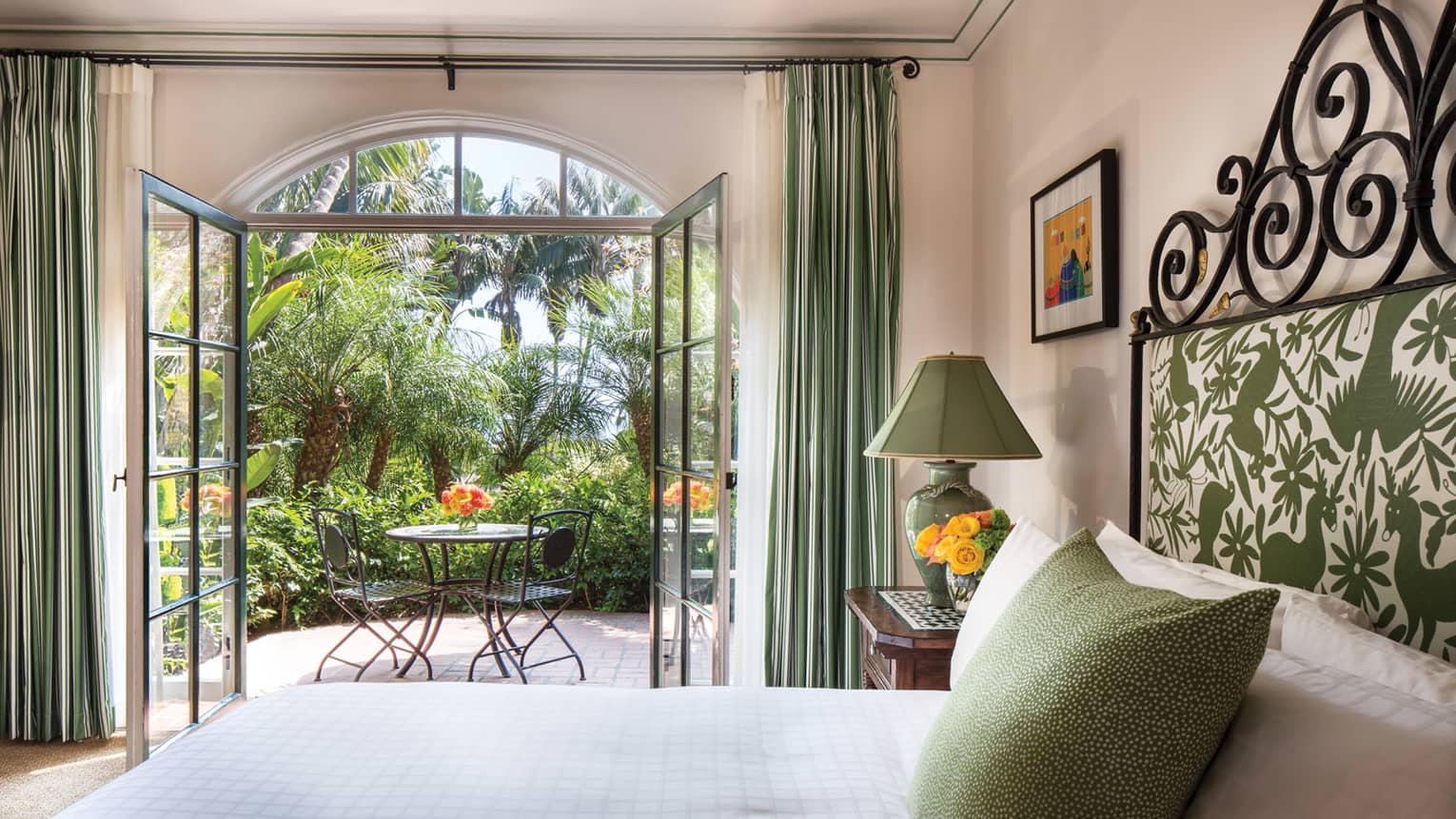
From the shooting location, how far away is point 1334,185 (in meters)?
1.40

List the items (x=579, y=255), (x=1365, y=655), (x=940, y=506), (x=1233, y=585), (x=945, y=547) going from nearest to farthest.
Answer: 1. (x=1365, y=655)
2. (x=1233, y=585)
3. (x=945, y=547)
4. (x=940, y=506)
5. (x=579, y=255)

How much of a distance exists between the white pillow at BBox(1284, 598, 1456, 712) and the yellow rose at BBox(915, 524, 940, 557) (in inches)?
45.0

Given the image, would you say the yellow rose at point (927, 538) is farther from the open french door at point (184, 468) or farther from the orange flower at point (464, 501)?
the orange flower at point (464, 501)

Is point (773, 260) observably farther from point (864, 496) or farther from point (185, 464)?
point (185, 464)

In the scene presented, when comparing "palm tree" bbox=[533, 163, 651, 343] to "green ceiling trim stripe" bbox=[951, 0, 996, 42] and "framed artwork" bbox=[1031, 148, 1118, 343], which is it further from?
"framed artwork" bbox=[1031, 148, 1118, 343]

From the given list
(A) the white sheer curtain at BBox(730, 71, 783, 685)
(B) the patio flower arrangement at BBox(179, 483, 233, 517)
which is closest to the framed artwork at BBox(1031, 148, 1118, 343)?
(A) the white sheer curtain at BBox(730, 71, 783, 685)

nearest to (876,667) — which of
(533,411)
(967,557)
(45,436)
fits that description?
(967,557)

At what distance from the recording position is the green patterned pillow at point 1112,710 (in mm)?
867

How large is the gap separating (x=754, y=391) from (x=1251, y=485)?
203cm

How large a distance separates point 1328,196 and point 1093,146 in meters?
1.03

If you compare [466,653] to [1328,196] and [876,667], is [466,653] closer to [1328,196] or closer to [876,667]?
[876,667]

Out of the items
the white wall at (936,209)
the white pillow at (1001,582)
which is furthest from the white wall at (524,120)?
the white pillow at (1001,582)

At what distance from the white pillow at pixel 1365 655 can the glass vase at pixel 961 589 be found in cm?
106

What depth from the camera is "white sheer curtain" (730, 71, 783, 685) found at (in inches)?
133
